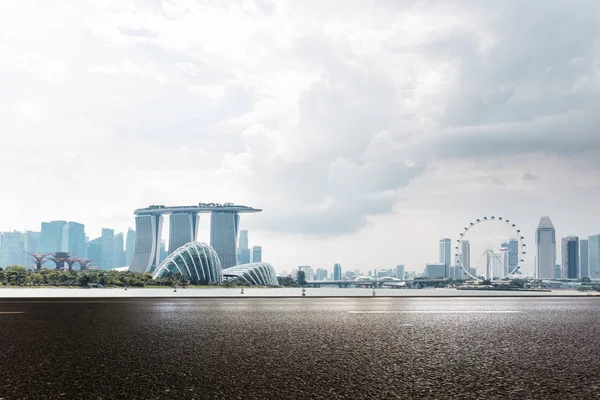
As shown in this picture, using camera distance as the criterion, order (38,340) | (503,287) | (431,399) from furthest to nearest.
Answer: (503,287) < (38,340) < (431,399)

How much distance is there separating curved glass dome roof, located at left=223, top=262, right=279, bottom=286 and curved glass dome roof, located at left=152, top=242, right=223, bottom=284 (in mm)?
13922

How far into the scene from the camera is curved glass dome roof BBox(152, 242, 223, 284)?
136500mm

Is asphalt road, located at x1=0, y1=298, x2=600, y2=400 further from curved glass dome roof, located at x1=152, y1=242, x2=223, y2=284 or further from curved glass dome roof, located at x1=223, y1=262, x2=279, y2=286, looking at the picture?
curved glass dome roof, located at x1=223, y1=262, x2=279, y2=286

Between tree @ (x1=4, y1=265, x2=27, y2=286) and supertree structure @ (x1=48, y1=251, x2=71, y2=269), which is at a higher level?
supertree structure @ (x1=48, y1=251, x2=71, y2=269)

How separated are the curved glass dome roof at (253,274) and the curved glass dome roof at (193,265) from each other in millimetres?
13922

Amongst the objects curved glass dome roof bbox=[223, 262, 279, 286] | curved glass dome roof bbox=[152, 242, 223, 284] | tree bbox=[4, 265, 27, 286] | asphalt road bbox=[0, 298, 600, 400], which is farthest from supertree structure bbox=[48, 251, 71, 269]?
asphalt road bbox=[0, 298, 600, 400]

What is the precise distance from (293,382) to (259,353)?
1088 mm

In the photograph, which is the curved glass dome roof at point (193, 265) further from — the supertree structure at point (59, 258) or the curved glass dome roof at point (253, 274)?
the supertree structure at point (59, 258)

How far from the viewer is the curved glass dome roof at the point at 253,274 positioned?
160750 mm

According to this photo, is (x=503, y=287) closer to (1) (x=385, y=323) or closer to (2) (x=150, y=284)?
(2) (x=150, y=284)

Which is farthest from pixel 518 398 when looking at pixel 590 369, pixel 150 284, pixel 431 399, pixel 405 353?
pixel 150 284

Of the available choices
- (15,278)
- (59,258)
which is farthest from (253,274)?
(15,278)

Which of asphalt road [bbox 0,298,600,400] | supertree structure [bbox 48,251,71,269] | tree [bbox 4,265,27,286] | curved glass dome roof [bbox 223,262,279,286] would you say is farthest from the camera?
supertree structure [bbox 48,251,71,269]

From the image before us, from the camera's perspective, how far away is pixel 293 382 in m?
2.78
